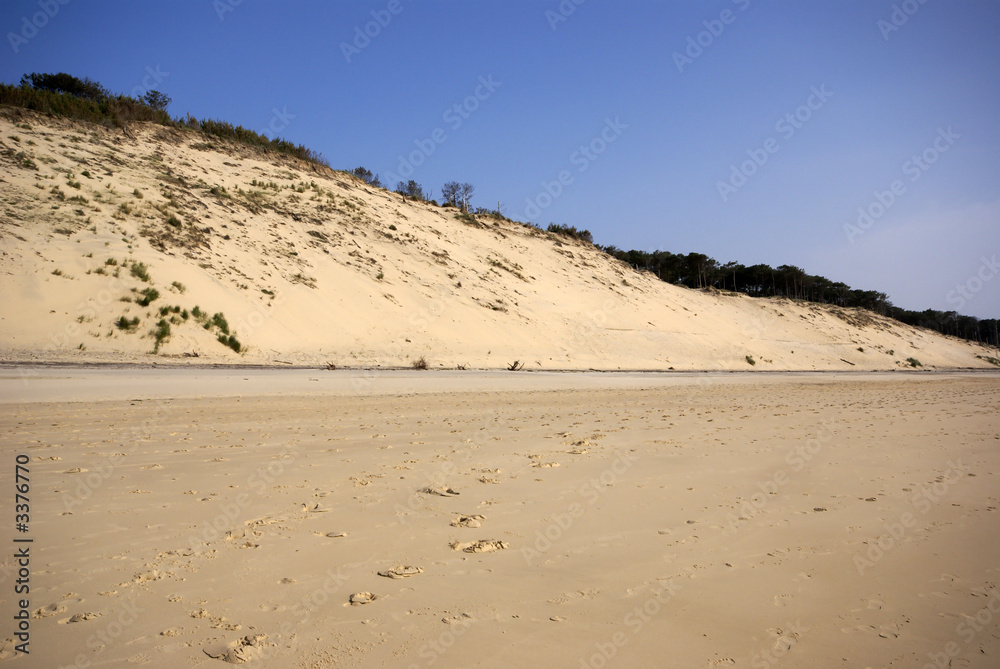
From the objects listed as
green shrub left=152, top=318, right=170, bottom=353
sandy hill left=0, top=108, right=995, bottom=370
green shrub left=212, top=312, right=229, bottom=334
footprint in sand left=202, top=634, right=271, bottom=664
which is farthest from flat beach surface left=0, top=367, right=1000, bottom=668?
sandy hill left=0, top=108, right=995, bottom=370

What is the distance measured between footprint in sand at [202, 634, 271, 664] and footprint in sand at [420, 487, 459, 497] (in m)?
2.46

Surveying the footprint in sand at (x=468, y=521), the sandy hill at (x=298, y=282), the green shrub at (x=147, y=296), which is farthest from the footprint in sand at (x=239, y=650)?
the green shrub at (x=147, y=296)

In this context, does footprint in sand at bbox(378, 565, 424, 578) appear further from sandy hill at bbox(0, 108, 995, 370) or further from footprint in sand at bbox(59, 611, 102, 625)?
sandy hill at bbox(0, 108, 995, 370)

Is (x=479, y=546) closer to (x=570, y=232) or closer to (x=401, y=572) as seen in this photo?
(x=401, y=572)

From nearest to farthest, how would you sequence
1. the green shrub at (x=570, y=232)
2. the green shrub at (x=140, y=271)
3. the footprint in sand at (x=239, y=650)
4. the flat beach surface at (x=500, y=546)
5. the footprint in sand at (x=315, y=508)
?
the footprint in sand at (x=239, y=650) → the flat beach surface at (x=500, y=546) → the footprint in sand at (x=315, y=508) → the green shrub at (x=140, y=271) → the green shrub at (x=570, y=232)

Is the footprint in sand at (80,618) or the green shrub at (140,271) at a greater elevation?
the green shrub at (140,271)

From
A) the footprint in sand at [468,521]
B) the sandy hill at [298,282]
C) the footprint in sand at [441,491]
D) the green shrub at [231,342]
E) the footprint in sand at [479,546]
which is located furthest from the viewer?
the green shrub at [231,342]

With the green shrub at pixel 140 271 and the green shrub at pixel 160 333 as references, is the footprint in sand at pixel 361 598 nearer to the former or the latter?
the green shrub at pixel 160 333

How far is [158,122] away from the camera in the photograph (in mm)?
36188

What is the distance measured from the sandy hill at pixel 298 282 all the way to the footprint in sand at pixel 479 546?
1723 centimetres

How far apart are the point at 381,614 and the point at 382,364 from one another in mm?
18928

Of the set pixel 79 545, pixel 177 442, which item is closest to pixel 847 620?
pixel 79 545

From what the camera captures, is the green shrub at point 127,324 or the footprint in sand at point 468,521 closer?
the footprint in sand at point 468,521

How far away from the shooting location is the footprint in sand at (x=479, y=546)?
12.6ft
